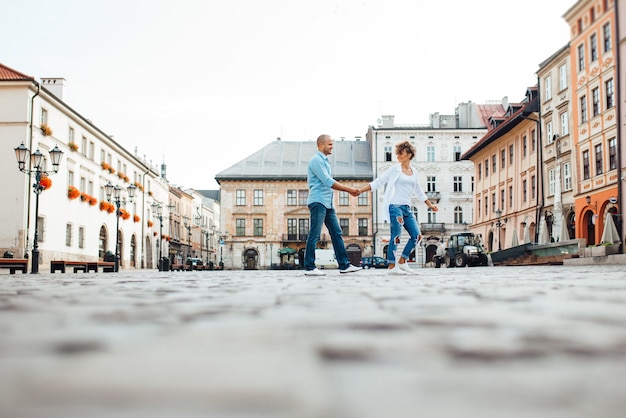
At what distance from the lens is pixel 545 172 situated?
38188 millimetres

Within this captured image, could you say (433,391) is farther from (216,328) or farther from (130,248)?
(130,248)

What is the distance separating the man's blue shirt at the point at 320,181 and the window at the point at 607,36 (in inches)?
981

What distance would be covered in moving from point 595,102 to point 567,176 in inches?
186

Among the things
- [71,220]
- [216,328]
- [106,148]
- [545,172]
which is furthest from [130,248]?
[216,328]

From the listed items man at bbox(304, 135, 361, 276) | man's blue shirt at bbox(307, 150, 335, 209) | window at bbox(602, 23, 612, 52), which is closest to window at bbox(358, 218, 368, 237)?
window at bbox(602, 23, 612, 52)

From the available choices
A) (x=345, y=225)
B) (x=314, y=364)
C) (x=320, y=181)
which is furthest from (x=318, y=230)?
(x=345, y=225)

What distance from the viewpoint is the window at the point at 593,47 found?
104 feet

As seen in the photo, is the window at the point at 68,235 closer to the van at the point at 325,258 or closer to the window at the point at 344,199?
the van at the point at 325,258

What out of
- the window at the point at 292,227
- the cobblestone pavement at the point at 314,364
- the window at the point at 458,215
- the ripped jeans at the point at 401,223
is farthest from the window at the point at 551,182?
the cobblestone pavement at the point at 314,364

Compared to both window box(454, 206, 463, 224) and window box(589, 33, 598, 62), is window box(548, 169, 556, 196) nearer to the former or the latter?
window box(589, 33, 598, 62)

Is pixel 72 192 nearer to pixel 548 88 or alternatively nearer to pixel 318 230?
pixel 548 88

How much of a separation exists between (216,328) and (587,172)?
33.2 metres

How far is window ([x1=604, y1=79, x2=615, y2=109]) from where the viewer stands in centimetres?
3009

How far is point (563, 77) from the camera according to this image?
1427 inches
